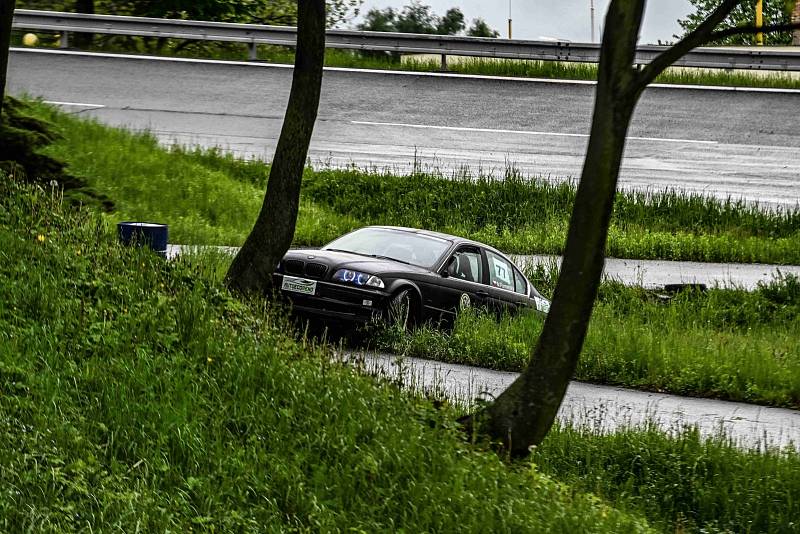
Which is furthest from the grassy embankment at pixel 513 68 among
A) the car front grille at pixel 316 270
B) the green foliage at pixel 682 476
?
the green foliage at pixel 682 476

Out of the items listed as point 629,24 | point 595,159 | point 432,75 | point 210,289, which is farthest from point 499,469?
point 432,75

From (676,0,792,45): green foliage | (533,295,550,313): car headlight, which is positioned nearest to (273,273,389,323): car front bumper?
(533,295,550,313): car headlight

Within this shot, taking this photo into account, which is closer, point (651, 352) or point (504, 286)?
point (651, 352)

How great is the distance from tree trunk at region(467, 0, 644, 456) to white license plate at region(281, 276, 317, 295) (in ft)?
13.6

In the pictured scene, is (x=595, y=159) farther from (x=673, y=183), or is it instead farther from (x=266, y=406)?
(x=673, y=183)

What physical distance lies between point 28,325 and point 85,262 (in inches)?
59.0

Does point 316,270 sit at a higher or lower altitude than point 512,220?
higher

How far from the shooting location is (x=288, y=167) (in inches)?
493

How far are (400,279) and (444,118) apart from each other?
1218 cm

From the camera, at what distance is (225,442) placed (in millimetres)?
7906

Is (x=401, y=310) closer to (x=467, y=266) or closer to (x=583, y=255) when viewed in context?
(x=467, y=266)

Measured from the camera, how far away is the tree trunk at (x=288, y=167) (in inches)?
490

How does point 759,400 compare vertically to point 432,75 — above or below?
below

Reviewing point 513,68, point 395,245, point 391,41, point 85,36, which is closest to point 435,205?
point 395,245
